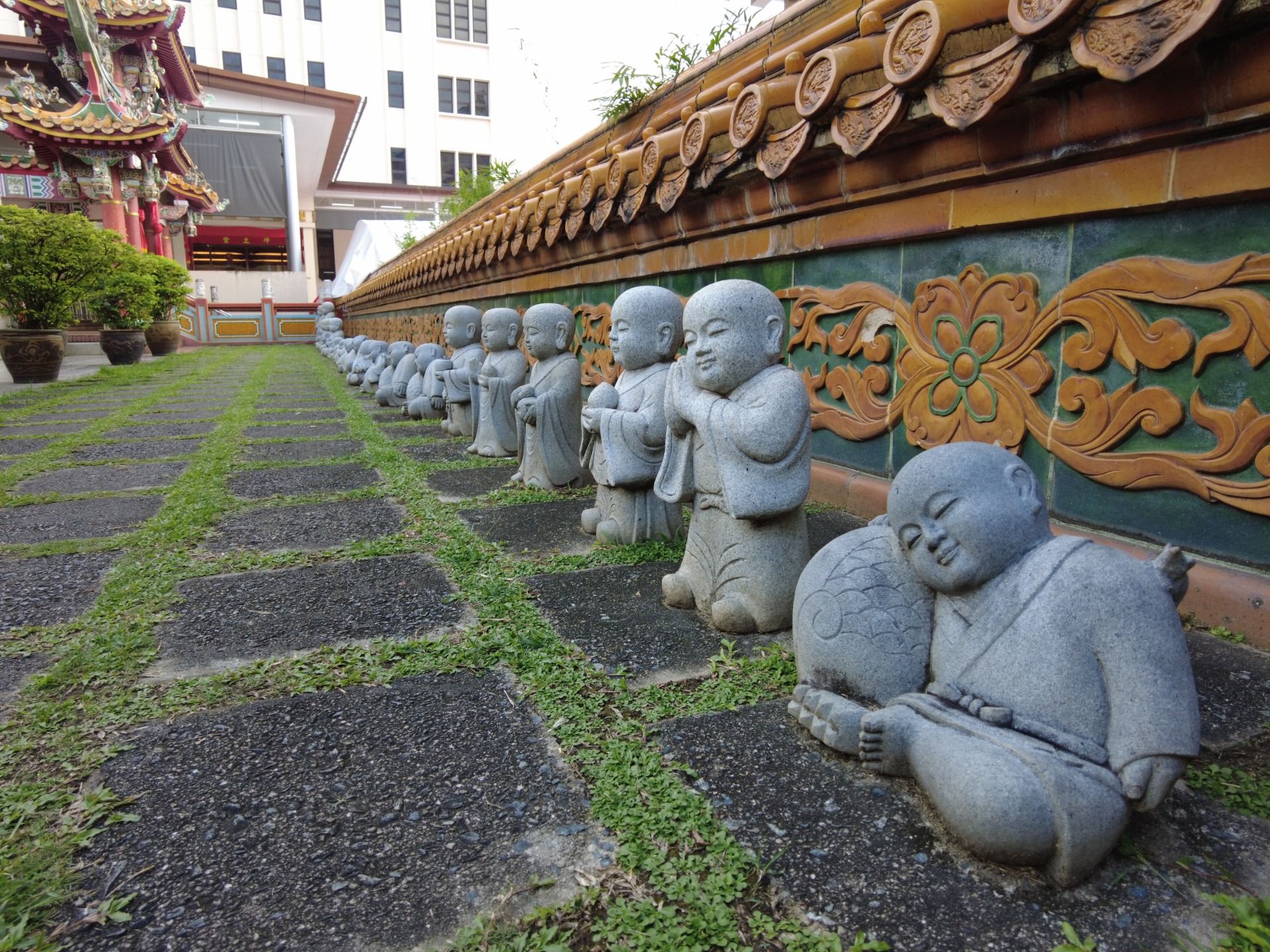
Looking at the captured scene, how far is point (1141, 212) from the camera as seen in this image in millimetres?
2486

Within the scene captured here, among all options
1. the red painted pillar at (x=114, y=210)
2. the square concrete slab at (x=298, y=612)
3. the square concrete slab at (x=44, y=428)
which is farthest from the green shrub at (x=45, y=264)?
the square concrete slab at (x=298, y=612)

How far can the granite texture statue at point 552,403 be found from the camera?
15.4ft

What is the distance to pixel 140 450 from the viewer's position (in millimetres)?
6242

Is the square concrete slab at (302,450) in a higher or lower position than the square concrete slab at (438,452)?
lower

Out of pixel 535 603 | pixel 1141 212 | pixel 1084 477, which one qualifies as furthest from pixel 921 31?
pixel 535 603

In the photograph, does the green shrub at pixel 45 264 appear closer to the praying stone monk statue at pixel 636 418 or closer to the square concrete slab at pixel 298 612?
the square concrete slab at pixel 298 612

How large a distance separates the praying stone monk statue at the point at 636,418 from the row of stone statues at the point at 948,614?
0.66 metres

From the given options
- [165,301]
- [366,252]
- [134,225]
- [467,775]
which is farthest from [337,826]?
[366,252]

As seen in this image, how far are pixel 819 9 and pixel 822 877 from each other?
3.78 metres

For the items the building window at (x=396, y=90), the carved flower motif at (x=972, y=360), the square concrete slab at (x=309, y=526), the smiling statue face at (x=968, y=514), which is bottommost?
the square concrete slab at (x=309, y=526)

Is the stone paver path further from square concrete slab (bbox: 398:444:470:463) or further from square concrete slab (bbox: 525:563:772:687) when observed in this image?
square concrete slab (bbox: 398:444:470:463)

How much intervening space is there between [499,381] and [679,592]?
3173mm

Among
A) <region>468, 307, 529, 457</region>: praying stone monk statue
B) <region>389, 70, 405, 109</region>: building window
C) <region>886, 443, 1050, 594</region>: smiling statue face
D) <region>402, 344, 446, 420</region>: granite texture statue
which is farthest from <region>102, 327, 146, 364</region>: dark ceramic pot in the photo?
<region>389, 70, 405, 109</region>: building window

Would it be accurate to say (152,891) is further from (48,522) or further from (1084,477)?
(48,522)
